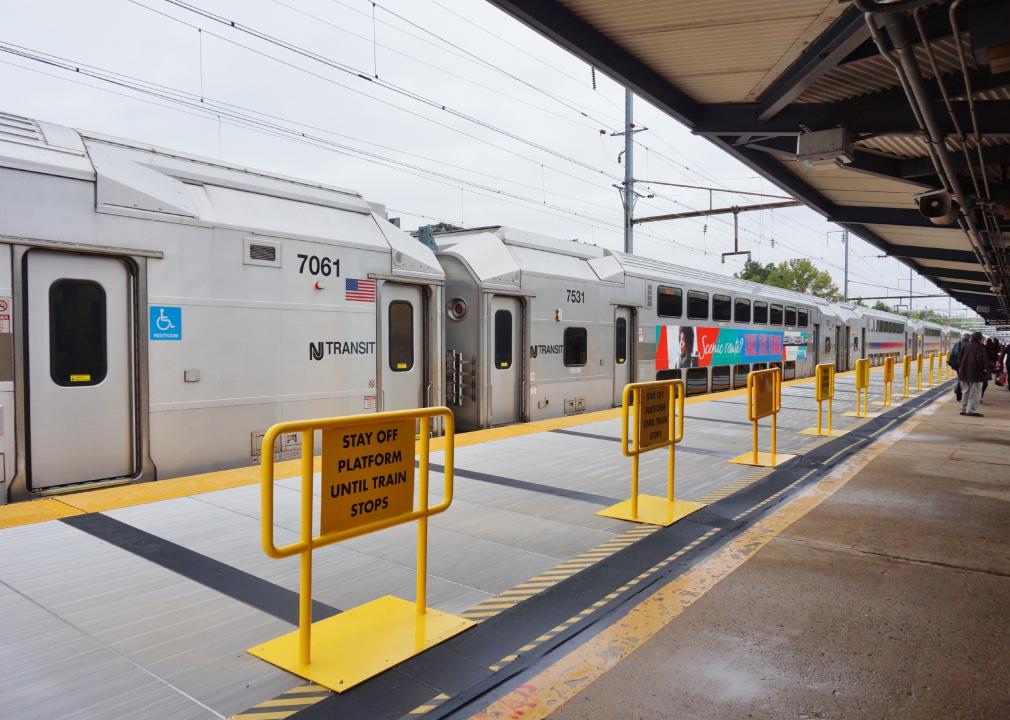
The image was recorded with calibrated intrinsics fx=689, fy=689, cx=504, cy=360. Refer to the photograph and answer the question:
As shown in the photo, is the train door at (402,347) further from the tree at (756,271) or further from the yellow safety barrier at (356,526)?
the tree at (756,271)

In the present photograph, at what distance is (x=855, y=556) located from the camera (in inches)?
201

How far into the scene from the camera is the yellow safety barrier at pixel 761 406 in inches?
318

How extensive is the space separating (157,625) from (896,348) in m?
43.6

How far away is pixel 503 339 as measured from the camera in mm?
10906

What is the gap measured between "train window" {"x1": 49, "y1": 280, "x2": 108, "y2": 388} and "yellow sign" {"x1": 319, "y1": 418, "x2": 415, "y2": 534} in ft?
12.0

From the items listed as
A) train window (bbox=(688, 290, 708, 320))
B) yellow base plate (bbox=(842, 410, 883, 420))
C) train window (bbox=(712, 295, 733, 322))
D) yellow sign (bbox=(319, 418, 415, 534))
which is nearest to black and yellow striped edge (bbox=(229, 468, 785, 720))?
yellow sign (bbox=(319, 418, 415, 534))

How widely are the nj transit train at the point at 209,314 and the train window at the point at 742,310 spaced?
347 inches

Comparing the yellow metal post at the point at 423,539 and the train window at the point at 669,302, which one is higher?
the train window at the point at 669,302

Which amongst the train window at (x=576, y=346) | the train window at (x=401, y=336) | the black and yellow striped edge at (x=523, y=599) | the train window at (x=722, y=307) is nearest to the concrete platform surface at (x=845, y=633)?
the black and yellow striped edge at (x=523, y=599)

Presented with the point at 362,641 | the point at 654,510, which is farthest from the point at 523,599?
the point at 654,510

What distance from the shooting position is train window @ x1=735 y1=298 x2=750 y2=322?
18645mm

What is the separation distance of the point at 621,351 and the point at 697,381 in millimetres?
4180

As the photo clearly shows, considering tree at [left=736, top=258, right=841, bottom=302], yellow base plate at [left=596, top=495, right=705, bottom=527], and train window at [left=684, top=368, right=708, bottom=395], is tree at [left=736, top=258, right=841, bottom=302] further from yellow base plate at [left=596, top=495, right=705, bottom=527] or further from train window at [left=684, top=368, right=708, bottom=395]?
yellow base plate at [left=596, top=495, right=705, bottom=527]

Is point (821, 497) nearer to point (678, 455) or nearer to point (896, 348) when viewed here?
point (678, 455)
